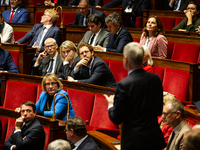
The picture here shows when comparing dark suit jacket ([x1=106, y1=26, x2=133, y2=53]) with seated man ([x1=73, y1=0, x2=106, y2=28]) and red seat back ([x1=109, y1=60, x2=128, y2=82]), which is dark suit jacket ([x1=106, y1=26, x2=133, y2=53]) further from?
seated man ([x1=73, y1=0, x2=106, y2=28])

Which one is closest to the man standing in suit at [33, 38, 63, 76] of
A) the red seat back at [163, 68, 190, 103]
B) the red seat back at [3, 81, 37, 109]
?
the red seat back at [3, 81, 37, 109]

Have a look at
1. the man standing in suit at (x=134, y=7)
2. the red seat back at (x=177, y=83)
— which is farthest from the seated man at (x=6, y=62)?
the man standing in suit at (x=134, y=7)

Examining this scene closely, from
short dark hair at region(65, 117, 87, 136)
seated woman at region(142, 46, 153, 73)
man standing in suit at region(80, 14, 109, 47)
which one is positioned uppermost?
man standing in suit at region(80, 14, 109, 47)

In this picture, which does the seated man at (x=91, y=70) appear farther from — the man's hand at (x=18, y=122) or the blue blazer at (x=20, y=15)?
the blue blazer at (x=20, y=15)

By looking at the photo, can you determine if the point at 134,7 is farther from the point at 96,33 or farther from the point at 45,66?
the point at 45,66

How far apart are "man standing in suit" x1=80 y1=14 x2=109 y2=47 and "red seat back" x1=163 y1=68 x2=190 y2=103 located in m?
0.62

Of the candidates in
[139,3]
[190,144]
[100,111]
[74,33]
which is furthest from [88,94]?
[139,3]

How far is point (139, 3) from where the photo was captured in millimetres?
3098

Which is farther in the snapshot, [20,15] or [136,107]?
[20,15]

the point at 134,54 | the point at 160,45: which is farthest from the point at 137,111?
the point at 160,45

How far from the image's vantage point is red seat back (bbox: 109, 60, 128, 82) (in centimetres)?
204

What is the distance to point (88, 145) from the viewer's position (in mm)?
1183

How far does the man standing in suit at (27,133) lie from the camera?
1.39m

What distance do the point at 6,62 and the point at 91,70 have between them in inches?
24.3
